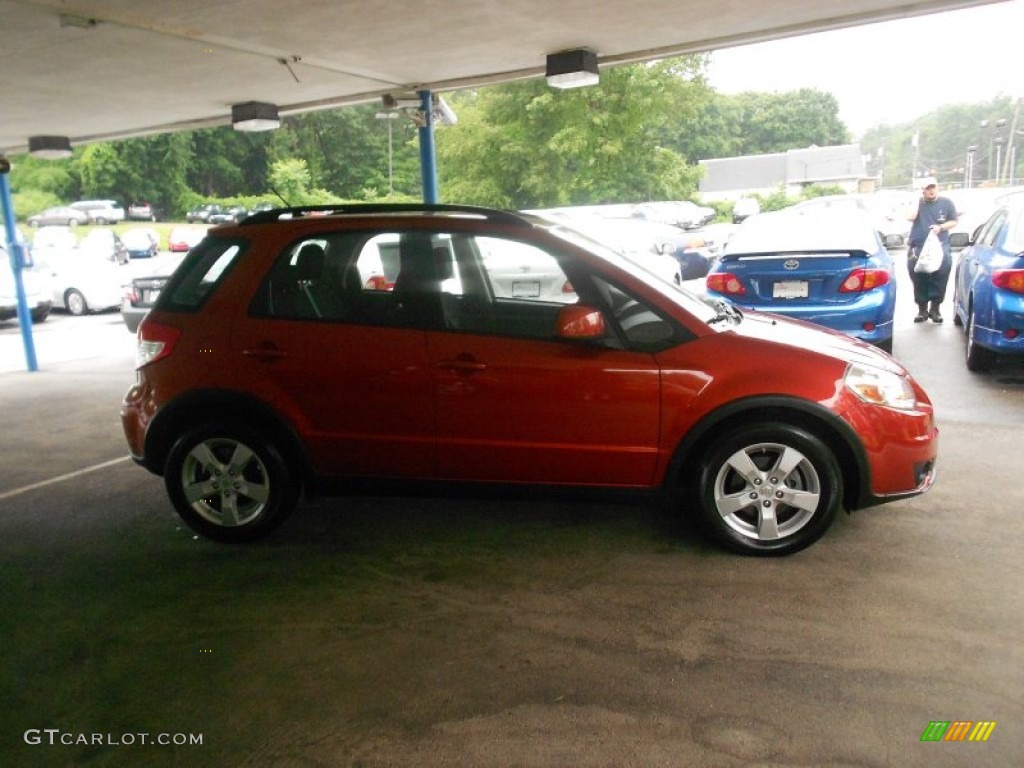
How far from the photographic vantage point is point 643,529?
167 inches

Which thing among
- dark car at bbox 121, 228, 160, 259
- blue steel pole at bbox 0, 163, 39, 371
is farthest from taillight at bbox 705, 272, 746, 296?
dark car at bbox 121, 228, 160, 259

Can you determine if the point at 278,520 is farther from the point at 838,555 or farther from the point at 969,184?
the point at 969,184

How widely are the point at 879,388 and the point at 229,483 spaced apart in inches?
133

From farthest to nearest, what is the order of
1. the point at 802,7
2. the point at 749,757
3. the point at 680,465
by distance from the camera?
the point at 802,7
the point at 680,465
the point at 749,757

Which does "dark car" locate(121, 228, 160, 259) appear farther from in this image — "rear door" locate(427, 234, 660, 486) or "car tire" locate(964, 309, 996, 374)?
"rear door" locate(427, 234, 660, 486)

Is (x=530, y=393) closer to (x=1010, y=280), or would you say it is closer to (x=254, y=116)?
(x=1010, y=280)

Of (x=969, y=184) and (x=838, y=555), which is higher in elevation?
(x=969, y=184)

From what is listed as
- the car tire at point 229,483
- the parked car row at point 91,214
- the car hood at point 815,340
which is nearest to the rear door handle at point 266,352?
the car tire at point 229,483

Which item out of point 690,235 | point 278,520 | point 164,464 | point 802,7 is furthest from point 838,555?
point 690,235

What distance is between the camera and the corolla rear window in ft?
13.7

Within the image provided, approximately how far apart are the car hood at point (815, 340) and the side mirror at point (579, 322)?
2.43 feet

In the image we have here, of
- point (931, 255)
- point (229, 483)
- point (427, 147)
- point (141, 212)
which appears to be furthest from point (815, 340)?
point (141, 212)

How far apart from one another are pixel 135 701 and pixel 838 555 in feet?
10.4

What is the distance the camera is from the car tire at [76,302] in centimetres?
1753
